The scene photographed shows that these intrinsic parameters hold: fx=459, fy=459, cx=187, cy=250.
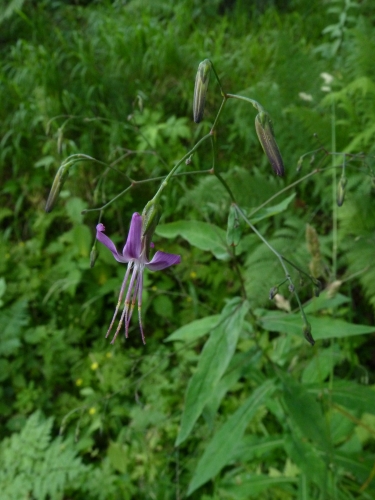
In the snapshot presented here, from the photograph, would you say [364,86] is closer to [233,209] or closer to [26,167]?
[233,209]

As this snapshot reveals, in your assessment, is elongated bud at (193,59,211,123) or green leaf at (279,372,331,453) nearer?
elongated bud at (193,59,211,123)

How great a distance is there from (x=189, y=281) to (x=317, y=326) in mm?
1259

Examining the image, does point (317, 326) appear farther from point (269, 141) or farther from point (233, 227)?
point (269, 141)

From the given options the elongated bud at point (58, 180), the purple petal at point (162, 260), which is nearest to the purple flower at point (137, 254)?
the purple petal at point (162, 260)

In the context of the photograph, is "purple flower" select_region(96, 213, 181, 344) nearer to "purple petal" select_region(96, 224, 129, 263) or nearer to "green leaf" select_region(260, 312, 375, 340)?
"purple petal" select_region(96, 224, 129, 263)

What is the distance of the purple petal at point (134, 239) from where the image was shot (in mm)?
952

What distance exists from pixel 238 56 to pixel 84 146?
1539mm

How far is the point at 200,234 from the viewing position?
63.2 inches

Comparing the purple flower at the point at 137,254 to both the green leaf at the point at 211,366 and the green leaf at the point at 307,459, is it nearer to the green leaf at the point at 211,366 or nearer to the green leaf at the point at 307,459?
the green leaf at the point at 211,366

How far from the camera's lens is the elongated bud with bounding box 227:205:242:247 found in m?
1.22

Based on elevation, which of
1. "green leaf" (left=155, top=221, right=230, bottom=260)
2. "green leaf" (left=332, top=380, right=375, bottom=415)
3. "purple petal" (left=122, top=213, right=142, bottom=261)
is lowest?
"green leaf" (left=332, top=380, right=375, bottom=415)

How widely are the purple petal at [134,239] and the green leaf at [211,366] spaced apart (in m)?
0.53

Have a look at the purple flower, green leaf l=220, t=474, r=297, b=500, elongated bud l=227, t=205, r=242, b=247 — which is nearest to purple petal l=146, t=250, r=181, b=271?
the purple flower

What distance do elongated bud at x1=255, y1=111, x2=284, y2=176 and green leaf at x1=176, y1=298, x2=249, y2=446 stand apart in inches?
23.5
